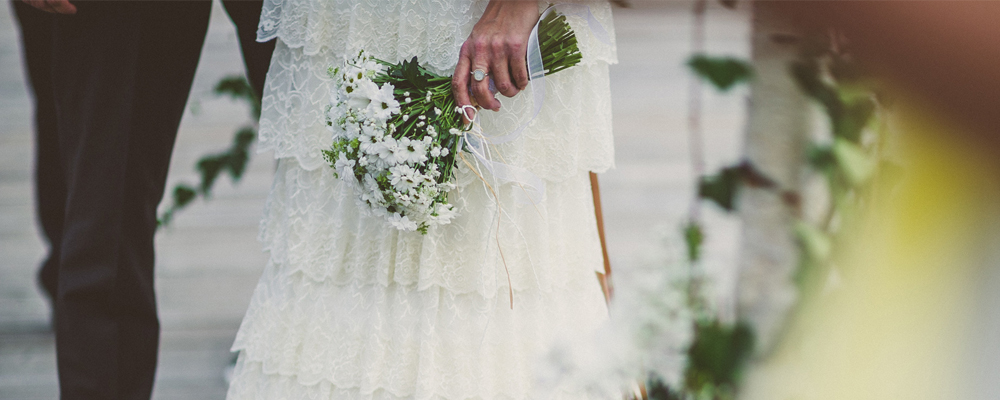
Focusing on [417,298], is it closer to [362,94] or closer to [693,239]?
[362,94]

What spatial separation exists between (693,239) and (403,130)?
22.6 inches

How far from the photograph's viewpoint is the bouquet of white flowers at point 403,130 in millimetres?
911

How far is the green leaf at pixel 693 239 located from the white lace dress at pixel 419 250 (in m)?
0.56

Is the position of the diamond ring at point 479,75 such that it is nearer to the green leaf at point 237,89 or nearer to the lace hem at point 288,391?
the lace hem at point 288,391

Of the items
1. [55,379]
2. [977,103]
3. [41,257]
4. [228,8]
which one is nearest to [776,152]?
[977,103]

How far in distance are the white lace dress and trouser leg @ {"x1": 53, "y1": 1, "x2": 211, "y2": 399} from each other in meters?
0.30

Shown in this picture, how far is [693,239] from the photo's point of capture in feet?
1.54

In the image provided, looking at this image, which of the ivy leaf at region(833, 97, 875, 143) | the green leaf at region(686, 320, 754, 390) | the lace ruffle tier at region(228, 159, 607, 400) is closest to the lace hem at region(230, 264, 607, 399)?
the lace ruffle tier at region(228, 159, 607, 400)

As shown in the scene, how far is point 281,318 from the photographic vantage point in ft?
3.75

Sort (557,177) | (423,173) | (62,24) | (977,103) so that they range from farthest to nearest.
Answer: (62,24), (557,177), (423,173), (977,103)

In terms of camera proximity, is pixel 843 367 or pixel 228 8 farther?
pixel 228 8

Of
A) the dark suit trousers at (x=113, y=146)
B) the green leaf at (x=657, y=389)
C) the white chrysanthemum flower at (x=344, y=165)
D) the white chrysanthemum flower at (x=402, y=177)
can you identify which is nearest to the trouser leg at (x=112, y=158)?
the dark suit trousers at (x=113, y=146)

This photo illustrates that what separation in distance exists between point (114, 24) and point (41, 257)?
1796mm

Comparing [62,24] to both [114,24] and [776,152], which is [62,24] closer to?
[114,24]
